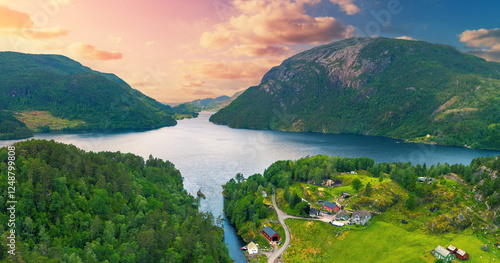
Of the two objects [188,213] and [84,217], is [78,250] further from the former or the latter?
[188,213]

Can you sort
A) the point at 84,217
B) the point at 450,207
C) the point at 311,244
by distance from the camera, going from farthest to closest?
the point at 450,207, the point at 311,244, the point at 84,217

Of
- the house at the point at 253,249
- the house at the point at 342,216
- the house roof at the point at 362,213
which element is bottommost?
the house at the point at 253,249

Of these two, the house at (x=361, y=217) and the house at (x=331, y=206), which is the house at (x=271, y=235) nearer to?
the house at (x=331, y=206)

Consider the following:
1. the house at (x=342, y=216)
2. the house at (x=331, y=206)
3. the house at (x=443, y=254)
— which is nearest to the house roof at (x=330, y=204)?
the house at (x=331, y=206)

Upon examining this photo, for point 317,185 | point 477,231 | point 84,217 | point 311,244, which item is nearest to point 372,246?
point 311,244

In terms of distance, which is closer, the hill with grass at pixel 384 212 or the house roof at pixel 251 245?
the hill with grass at pixel 384 212

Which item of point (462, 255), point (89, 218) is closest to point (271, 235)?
point (462, 255)
